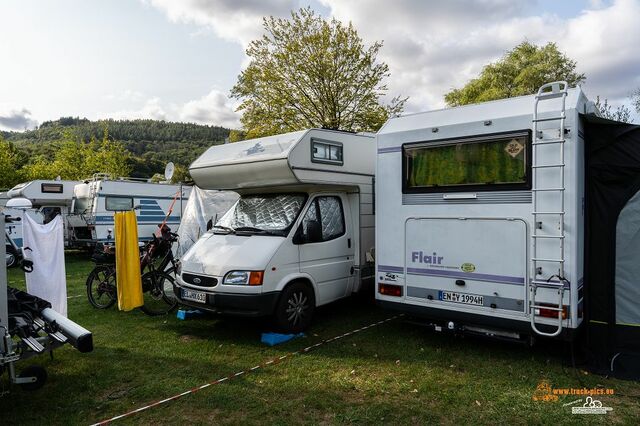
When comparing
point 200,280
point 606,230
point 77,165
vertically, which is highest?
point 77,165

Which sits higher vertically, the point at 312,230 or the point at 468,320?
the point at 312,230

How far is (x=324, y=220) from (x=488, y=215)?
2.46 metres

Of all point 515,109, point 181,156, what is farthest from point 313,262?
point 181,156

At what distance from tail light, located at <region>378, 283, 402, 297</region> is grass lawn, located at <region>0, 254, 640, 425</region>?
64 centimetres

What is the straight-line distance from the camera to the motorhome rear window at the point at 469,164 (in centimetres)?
464

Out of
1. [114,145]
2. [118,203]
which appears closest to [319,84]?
[118,203]

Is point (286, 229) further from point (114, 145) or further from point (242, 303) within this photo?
point (114, 145)

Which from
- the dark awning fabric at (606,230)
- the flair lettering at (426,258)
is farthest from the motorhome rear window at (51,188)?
the dark awning fabric at (606,230)

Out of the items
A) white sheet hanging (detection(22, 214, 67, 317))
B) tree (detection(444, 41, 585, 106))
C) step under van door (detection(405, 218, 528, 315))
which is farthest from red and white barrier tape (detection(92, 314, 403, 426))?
tree (detection(444, 41, 585, 106))

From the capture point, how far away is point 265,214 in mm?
6387

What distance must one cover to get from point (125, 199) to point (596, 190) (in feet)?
50.1

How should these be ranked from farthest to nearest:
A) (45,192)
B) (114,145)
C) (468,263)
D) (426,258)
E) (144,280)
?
(114,145) < (45,192) < (144,280) < (426,258) < (468,263)

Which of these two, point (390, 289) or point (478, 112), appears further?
point (390, 289)

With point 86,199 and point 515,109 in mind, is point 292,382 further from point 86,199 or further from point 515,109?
point 86,199
